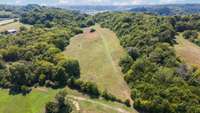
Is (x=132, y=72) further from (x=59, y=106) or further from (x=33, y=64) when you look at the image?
(x=33, y=64)

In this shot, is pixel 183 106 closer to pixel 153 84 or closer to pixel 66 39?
pixel 153 84

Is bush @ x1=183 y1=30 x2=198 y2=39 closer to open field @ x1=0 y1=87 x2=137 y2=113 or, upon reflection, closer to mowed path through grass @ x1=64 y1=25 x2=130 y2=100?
mowed path through grass @ x1=64 y1=25 x2=130 y2=100

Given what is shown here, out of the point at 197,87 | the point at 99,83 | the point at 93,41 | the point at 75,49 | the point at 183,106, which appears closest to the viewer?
the point at 183,106

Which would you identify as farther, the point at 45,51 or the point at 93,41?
the point at 93,41

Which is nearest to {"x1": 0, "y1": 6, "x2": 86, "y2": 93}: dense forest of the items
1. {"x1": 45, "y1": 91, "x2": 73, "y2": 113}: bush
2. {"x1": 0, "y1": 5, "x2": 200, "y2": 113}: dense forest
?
{"x1": 0, "y1": 5, "x2": 200, "y2": 113}: dense forest

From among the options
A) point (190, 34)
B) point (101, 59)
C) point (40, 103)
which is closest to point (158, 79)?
point (40, 103)

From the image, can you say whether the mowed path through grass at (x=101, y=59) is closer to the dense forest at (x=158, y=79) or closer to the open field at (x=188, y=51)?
the dense forest at (x=158, y=79)

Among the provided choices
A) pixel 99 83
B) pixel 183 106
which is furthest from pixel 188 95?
pixel 99 83
